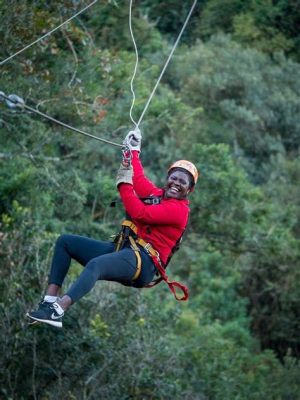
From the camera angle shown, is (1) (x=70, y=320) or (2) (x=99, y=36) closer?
(1) (x=70, y=320)

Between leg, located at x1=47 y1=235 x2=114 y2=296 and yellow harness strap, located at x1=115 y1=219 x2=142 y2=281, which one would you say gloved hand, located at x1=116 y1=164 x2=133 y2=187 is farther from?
leg, located at x1=47 y1=235 x2=114 y2=296

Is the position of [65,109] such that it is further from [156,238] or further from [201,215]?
[156,238]

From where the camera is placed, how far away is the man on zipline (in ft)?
21.7

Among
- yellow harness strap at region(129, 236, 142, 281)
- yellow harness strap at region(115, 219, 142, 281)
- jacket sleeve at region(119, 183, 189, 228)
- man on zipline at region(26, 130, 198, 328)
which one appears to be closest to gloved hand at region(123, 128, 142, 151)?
man on zipline at region(26, 130, 198, 328)

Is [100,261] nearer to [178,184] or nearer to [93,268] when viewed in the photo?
[93,268]

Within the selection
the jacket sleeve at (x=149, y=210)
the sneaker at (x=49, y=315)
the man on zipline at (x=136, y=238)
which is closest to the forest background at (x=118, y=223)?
the man on zipline at (x=136, y=238)

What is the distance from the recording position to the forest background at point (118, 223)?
38.7 feet

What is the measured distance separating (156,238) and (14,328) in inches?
214

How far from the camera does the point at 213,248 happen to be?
1521 cm

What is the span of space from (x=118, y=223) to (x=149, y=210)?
8.06 metres

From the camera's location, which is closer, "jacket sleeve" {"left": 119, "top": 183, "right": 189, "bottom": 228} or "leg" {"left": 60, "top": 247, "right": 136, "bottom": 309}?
"leg" {"left": 60, "top": 247, "right": 136, "bottom": 309}

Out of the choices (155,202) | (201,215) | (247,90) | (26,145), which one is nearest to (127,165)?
(155,202)

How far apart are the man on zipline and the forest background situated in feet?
11.4

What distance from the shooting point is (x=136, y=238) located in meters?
6.81
